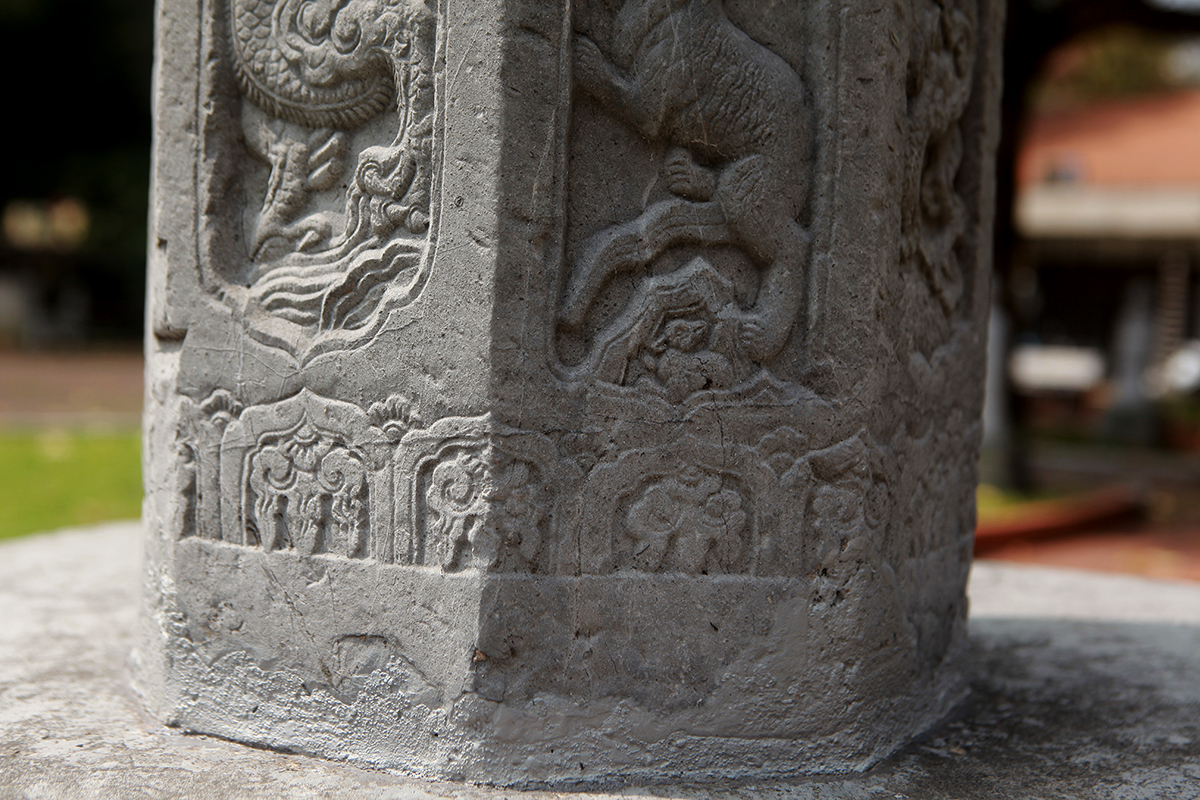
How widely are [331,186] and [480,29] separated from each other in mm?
460

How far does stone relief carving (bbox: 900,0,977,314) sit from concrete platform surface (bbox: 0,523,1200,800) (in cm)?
101

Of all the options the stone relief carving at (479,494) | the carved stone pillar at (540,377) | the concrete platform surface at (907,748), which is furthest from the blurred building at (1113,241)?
the stone relief carving at (479,494)

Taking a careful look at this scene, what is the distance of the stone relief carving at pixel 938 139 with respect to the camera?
2.19m

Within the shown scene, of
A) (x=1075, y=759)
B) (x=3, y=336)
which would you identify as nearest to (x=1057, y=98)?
(x=3, y=336)

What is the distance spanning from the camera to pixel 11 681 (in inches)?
94.3

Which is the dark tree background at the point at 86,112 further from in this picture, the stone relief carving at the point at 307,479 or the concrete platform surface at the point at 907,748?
the stone relief carving at the point at 307,479

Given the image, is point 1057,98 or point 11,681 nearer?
point 11,681

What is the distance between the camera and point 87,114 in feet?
53.8

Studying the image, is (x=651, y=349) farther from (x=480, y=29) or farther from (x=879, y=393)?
(x=480, y=29)

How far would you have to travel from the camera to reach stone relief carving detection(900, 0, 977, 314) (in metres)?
2.19

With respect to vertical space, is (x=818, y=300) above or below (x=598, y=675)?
above

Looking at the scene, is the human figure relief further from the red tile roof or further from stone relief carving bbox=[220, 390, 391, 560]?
the red tile roof

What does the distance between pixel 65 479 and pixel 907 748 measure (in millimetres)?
6198

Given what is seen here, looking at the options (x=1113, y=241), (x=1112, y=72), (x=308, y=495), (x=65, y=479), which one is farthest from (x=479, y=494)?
(x=1112, y=72)
